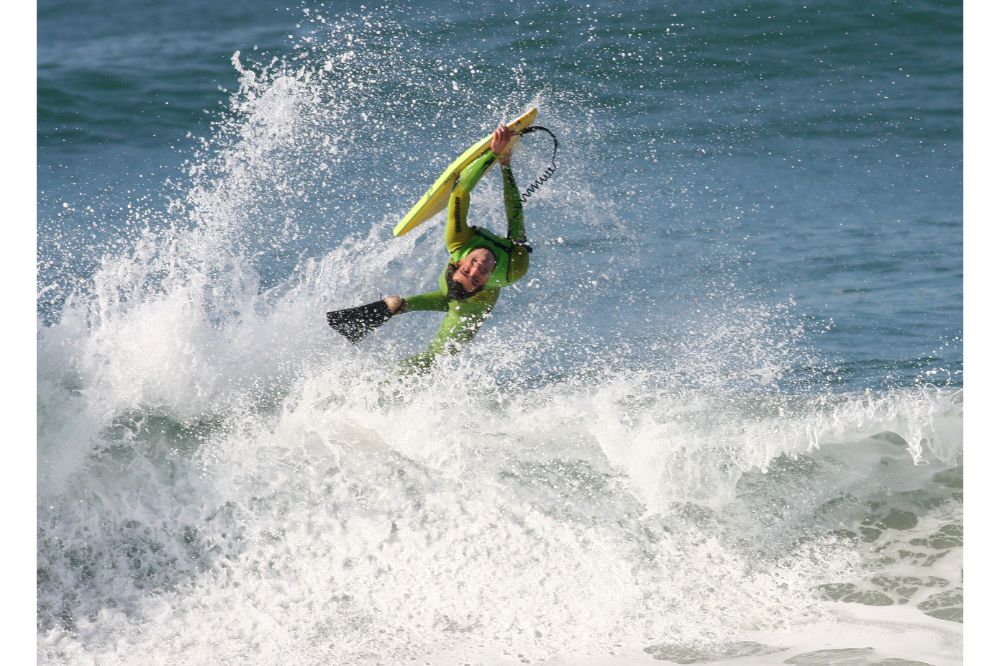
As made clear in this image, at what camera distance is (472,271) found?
19.1 ft

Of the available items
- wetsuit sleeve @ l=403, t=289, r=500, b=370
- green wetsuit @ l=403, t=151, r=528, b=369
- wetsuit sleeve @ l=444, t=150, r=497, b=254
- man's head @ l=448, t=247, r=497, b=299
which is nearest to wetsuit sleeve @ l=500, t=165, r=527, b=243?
green wetsuit @ l=403, t=151, r=528, b=369

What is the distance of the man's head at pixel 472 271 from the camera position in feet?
19.0

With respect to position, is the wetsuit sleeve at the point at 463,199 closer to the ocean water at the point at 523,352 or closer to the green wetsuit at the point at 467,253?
the green wetsuit at the point at 467,253

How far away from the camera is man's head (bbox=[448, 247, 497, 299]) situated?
5801 mm

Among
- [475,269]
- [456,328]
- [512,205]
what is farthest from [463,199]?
[456,328]

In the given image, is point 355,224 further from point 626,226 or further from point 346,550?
point 346,550

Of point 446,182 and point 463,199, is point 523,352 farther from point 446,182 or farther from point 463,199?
point 463,199

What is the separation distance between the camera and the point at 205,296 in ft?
22.6

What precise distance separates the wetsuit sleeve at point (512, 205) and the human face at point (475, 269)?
8.5 inches

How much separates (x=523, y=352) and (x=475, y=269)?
174cm

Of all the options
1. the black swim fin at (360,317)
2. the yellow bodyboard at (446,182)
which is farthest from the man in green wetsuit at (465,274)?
the yellow bodyboard at (446,182)

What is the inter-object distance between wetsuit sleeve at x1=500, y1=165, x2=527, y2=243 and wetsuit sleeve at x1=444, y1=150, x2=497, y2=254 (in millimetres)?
106
